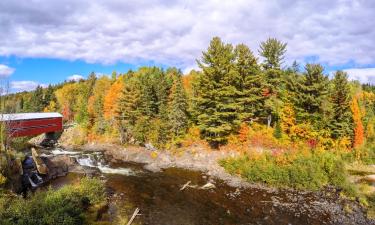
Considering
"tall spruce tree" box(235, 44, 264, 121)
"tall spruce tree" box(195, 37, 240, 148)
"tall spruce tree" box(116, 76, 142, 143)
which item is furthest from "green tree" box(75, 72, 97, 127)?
"tall spruce tree" box(235, 44, 264, 121)

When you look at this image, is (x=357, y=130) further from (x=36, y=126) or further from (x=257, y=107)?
(x=36, y=126)

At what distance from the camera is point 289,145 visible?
40.3 meters

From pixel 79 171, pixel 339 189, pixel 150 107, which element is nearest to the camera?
pixel 339 189

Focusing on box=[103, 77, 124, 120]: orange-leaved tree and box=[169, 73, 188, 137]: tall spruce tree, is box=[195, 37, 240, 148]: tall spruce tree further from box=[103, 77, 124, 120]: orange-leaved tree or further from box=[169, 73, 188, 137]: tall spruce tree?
box=[103, 77, 124, 120]: orange-leaved tree

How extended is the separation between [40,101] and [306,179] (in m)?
96.3

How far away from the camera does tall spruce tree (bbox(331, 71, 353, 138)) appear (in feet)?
132

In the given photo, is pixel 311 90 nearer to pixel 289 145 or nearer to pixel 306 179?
pixel 289 145

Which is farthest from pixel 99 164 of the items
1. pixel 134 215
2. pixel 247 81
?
pixel 247 81

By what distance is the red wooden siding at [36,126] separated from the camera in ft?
169

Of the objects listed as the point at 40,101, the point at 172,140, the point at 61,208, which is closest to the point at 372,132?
the point at 172,140

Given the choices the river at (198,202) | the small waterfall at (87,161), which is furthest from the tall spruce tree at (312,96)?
the small waterfall at (87,161)

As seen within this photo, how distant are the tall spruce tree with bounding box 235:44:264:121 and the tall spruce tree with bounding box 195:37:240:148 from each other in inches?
37.7

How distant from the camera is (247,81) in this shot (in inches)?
1695

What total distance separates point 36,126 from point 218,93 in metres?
39.1
